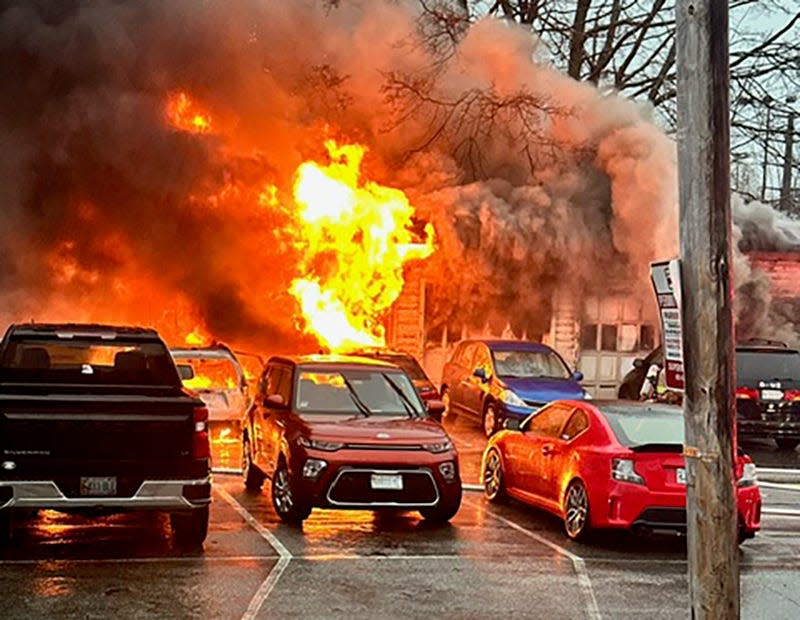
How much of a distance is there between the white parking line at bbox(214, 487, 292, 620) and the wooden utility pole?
347 cm

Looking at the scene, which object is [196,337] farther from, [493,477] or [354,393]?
[354,393]

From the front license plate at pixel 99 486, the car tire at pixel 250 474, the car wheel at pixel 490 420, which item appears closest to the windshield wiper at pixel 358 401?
the car tire at pixel 250 474

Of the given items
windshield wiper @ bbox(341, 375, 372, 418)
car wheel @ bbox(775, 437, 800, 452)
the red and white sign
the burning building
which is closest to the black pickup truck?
windshield wiper @ bbox(341, 375, 372, 418)

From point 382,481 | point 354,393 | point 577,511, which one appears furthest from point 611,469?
point 354,393

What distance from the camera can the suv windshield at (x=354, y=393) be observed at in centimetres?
1223

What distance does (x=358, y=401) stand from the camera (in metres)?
12.3

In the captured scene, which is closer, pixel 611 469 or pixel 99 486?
pixel 99 486

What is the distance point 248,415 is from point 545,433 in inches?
135

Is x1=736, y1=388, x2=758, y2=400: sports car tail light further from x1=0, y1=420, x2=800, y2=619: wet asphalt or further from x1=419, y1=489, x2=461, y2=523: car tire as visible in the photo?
x1=419, y1=489, x2=461, y2=523: car tire

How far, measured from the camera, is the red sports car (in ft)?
34.6

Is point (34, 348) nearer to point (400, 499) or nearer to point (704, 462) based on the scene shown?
point (400, 499)

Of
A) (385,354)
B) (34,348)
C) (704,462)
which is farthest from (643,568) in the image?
(385,354)

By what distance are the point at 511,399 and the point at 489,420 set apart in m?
0.82

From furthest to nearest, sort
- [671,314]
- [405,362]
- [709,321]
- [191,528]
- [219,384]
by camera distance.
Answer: [405,362] → [219,384] → [191,528] → [671,314] → [709,321]
